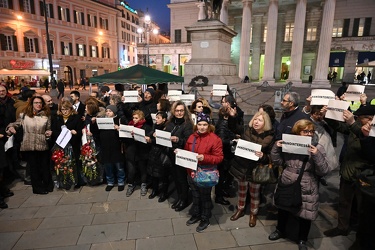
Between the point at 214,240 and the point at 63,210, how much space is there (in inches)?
120

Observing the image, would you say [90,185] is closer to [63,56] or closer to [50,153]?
[50,153]

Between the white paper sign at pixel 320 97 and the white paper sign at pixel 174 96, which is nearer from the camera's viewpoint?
the white paper sign at pixel 320 97

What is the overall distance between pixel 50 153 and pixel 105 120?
158cm

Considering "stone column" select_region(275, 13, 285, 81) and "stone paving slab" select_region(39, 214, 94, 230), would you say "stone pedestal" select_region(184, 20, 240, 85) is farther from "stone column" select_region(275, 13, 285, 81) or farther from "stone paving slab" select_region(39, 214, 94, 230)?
"stone column" select_region(275, 13, 285, 81)

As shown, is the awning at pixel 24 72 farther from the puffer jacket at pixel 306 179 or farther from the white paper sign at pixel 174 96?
the puffer jacket at pixel 306 179

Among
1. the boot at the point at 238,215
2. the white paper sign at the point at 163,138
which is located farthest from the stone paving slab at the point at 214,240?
the white paper sign at the point at 163,138

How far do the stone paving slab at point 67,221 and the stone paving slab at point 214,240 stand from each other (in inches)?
80.5

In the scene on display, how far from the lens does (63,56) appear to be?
143 ft

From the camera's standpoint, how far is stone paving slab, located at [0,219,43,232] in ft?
14.2

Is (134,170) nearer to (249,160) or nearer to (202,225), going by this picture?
(202,225)

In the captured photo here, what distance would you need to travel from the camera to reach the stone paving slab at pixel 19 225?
432 cm

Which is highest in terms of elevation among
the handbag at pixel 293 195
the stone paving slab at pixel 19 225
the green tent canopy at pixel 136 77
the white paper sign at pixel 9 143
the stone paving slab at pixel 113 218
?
the green tent canopy at pixel 136 77

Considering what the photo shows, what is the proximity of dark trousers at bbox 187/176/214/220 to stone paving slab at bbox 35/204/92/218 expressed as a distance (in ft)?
7.17

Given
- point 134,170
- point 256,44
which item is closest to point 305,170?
point 134,170
